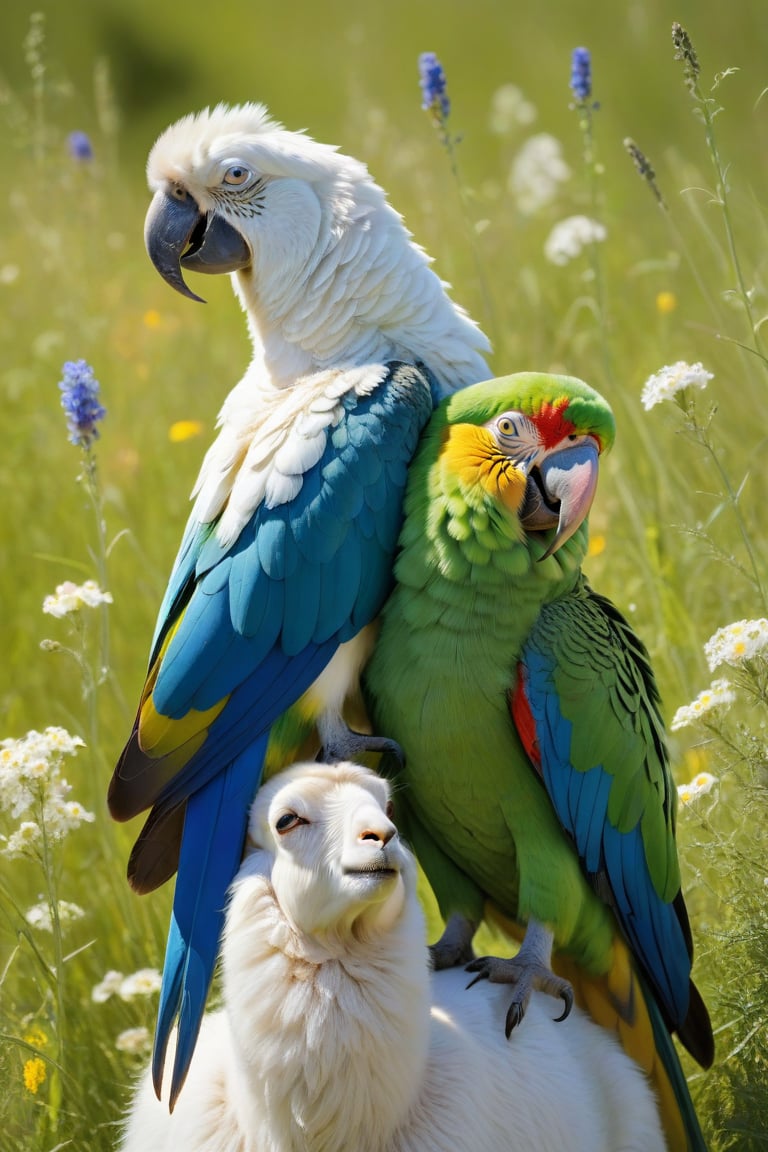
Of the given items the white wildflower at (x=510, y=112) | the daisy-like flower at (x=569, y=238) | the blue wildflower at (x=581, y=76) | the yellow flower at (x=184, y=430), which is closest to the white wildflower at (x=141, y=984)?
the yellow flower at (x=184, y=430)

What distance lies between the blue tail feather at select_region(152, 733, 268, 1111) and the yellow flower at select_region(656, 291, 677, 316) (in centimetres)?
305

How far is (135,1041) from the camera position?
3.13m

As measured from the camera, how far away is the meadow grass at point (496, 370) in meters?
2.91

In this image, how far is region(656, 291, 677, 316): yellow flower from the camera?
5027mm

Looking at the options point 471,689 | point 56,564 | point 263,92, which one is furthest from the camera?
point 263,92

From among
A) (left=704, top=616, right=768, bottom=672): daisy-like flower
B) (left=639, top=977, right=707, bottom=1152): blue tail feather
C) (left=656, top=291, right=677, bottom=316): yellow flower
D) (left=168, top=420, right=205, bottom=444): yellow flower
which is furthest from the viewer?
(left=656, top=291, right=677, bottom=316): yellow flower

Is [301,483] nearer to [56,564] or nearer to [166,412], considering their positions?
[56,564]

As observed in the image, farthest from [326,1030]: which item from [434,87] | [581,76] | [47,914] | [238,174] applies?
[581,76]

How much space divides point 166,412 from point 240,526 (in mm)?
2886

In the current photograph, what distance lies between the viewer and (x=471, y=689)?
271cm

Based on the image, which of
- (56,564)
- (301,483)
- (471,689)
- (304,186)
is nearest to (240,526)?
(301,483)

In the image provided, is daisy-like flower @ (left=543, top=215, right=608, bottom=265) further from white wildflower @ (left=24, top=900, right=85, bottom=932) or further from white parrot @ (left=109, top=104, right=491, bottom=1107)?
white wildflower @ (left=24, top=900, right=85, bottom=932)

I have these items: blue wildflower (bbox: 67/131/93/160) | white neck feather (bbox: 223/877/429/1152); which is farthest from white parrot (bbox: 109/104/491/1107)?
blue wildflower (bbox: 67/131/93/160)

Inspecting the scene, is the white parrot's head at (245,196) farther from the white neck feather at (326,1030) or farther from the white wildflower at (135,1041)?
the white wildflower at (135,1041)
